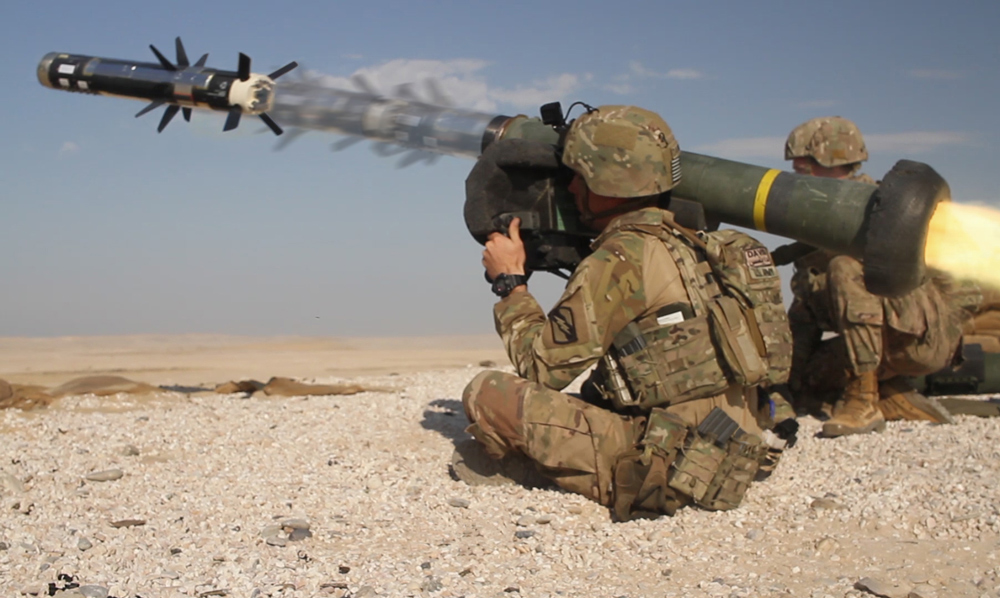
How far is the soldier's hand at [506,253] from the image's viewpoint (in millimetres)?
4488

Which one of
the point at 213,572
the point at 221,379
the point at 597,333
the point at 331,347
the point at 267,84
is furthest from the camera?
the point at 331,347

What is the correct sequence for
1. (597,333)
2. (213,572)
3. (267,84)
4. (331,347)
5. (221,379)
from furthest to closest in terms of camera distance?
(331,347)
(221,379)
(267,84)
(597,333)
(213,572)

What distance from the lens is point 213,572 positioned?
10.4 ft

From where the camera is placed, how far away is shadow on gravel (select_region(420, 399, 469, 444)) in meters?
5.66

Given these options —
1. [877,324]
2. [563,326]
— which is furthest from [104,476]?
[877,324]

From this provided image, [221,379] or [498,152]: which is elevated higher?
[498,152]

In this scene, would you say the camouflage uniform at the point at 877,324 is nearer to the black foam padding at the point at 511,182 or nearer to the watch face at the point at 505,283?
the black foam padding at the point at 511,182

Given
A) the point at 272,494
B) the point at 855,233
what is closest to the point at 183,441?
the point at 272,494

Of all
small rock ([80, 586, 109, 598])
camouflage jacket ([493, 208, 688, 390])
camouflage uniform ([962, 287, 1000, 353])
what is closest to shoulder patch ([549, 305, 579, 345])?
camouflage jacket ([493, 208, 688, 390])

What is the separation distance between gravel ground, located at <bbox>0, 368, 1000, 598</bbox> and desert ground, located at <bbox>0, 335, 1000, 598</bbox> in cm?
1

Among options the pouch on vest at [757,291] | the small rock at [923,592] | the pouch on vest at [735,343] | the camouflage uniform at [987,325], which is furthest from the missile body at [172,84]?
the small rock at [923,592]

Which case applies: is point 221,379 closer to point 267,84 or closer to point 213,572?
point 267,84

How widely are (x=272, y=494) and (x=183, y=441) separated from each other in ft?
4.02

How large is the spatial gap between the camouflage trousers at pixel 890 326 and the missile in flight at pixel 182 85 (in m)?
4.68
